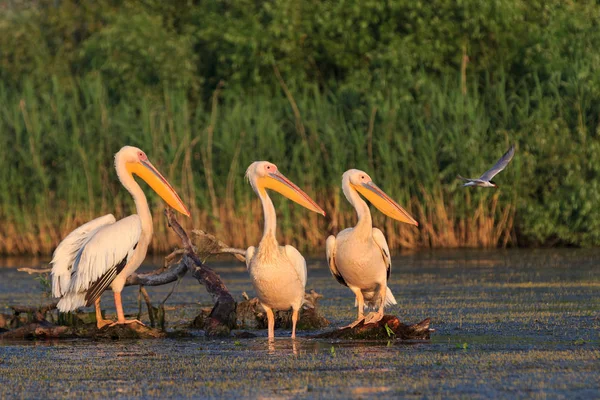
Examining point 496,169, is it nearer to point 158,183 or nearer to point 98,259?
point 158,183

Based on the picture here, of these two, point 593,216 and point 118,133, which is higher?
point 118,133

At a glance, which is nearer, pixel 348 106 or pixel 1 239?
pixel 1 239

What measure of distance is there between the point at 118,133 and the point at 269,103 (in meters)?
2.57

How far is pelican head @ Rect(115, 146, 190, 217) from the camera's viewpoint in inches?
416

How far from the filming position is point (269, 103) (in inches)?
770

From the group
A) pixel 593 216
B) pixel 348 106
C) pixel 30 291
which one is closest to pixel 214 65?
pixel 348 106

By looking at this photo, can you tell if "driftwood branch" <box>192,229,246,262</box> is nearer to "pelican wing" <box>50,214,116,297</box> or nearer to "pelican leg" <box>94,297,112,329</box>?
"pelican wing" <box>50,214,116,297</box>

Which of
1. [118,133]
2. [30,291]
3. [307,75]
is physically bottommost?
[30,291]

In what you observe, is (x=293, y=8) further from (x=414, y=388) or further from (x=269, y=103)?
(x=414, y=388)

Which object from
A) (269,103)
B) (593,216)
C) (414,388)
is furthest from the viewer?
(269,103)

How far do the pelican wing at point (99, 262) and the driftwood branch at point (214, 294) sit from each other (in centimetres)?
53

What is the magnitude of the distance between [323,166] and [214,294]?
8.58 meters

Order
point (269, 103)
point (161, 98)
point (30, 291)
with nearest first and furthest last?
point (30, 291), point (269, 103), point (161, 98)

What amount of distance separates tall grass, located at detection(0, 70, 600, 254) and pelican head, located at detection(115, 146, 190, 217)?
→ 22.3 ft
